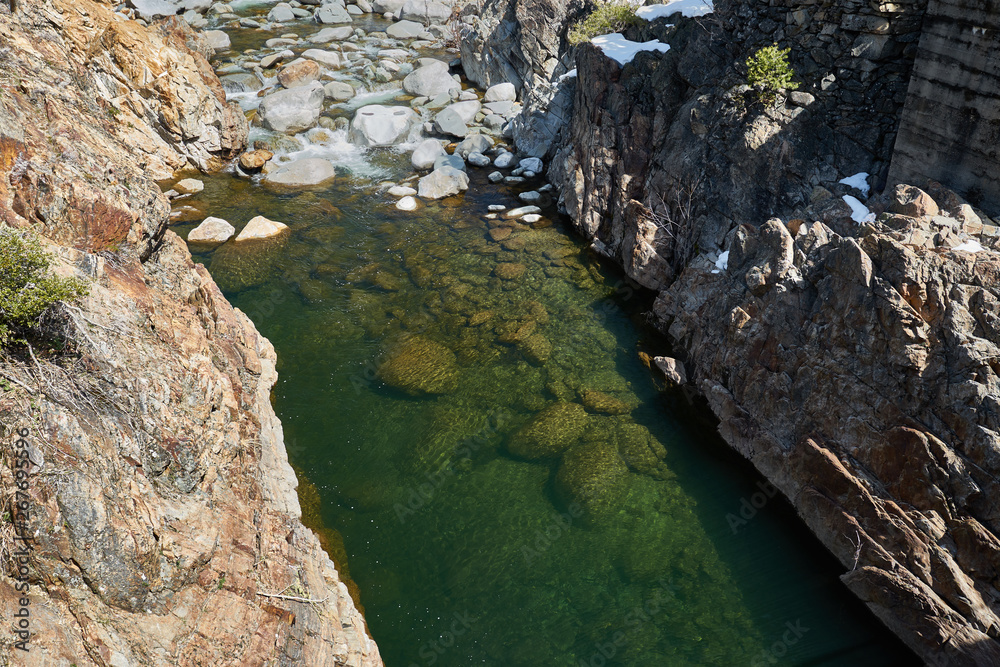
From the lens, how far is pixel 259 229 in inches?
682

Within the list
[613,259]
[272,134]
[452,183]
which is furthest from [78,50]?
[613,259]

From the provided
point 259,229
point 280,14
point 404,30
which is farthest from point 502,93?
point 280,14

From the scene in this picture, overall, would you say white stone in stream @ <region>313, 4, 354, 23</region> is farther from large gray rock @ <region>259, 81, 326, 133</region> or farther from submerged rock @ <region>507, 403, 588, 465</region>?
submerged rock @ <region>507, 403, 588, 465</region>

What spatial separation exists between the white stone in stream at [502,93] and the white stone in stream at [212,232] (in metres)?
11.6

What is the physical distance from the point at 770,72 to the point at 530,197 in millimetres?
7752

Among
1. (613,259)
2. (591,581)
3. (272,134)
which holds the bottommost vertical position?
(591,581)

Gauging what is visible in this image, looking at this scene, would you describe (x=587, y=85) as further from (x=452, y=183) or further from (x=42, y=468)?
(x=42, y=468)

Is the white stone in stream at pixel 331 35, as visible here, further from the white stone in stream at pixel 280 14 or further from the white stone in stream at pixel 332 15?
the white stone in stream at pixel 280 14

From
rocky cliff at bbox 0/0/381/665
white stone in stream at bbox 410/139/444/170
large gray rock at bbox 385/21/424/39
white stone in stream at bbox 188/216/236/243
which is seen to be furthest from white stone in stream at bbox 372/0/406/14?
rocky cliff at bbox 0/0/381/665

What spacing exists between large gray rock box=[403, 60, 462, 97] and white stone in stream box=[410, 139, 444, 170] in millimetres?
4327

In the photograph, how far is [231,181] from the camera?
65.6 feet

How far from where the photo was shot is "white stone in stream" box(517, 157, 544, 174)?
20.8 m

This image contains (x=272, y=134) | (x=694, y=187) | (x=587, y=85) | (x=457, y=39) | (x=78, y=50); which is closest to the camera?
(x=694, y=187)

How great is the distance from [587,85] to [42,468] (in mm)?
16207
